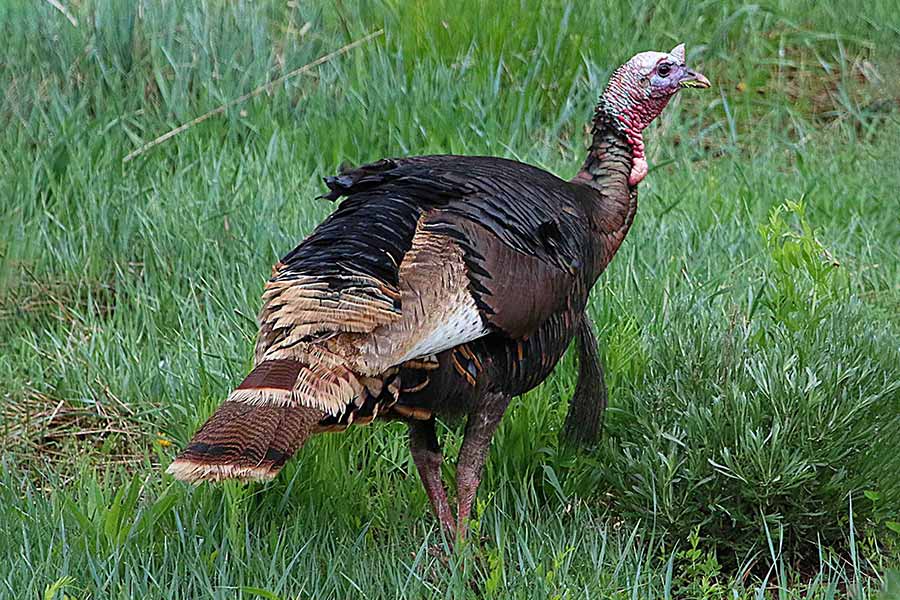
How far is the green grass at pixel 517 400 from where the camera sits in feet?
11.1

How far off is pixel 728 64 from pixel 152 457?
4.52 metres

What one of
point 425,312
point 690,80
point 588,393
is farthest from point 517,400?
point 690,80

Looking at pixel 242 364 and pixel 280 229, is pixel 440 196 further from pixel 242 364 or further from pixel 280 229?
pixel 280 229

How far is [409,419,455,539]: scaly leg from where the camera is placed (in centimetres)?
353

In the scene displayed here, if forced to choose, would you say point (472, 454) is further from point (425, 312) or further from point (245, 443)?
point (245, 443)

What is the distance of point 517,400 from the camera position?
158 inches

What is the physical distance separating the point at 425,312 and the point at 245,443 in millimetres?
564

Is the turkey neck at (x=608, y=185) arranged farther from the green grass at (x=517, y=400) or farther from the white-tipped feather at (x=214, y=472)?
the white-tipped feather at (x=214, y=472)

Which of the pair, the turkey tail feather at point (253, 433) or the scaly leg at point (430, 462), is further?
the scaly leg at point (430, 462)

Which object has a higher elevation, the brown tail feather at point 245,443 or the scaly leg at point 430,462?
the brown tail feather at point 245,443

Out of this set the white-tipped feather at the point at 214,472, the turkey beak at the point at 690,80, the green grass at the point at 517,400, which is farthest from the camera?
the turkey beak at the point at 690,80

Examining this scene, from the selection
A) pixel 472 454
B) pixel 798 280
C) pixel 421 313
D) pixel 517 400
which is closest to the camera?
pixel 421 313

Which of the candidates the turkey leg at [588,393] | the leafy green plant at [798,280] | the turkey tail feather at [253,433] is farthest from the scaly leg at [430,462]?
the leafy green plant at [798,280]

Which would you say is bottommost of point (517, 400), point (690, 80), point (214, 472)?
point (517, 400)
